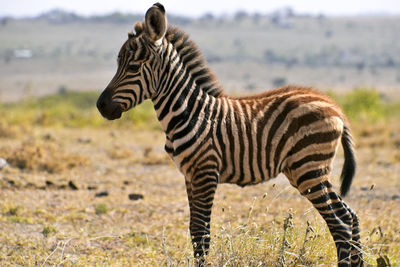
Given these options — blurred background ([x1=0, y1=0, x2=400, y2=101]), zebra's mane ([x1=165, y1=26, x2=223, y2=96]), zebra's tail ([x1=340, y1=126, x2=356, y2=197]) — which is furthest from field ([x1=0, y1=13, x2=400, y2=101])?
zebra's tail ([x1=340, y1=126, x2=356, y2=197])

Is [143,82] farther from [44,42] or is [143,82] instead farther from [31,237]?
[44,42]

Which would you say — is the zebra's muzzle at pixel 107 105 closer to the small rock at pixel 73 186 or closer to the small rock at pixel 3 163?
the small rock at pixel 73 186

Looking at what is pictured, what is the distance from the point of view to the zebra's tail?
5.77 meters

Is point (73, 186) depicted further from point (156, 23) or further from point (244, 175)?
point (156, 23)

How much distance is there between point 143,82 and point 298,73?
76.1 meters

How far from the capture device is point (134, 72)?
5.18m

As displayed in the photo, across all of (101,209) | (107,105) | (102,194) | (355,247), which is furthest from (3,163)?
(355,247)

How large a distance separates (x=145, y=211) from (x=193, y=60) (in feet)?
11.8

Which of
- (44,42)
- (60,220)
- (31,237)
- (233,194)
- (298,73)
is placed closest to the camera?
(31,237)

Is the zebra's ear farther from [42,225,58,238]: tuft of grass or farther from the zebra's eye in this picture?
[42,225,58,238]: tuft of grass

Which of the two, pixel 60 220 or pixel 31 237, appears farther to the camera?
pixel 60 220

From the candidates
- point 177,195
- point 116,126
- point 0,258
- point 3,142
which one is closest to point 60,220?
point 0,258

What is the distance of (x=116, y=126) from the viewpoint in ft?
62.1

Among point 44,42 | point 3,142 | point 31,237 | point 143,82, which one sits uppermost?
point 143,82
